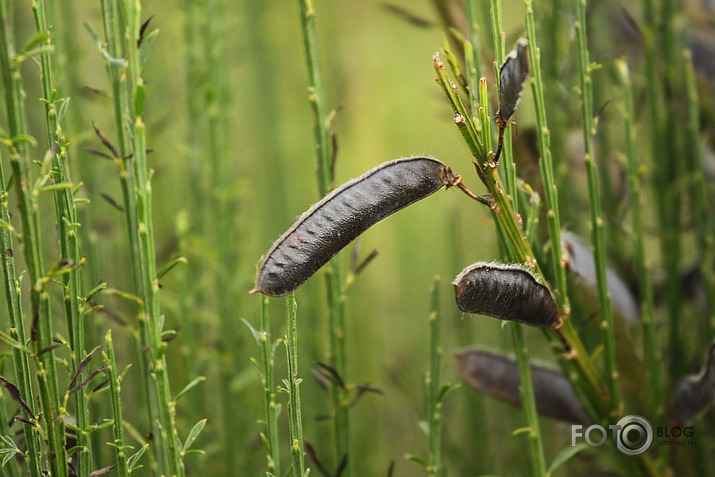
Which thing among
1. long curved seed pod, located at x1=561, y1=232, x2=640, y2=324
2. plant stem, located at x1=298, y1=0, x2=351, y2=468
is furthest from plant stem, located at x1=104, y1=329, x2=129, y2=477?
long curved seed pod, located at x1=561, y1=232, x2=640, y2=324

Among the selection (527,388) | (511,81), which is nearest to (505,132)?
(511,81)

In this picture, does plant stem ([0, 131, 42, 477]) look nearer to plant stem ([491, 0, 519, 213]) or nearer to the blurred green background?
the blurred green background

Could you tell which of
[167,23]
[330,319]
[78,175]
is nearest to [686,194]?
[330,319]

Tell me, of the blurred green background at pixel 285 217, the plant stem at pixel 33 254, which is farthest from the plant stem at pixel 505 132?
the plant stem at pixel 33 254

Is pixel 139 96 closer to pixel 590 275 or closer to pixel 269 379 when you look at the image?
pixel 269 379

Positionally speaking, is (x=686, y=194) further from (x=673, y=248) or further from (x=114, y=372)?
(x=114, y=372)

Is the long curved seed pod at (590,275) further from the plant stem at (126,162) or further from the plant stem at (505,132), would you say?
the plant stem at (126,162)
